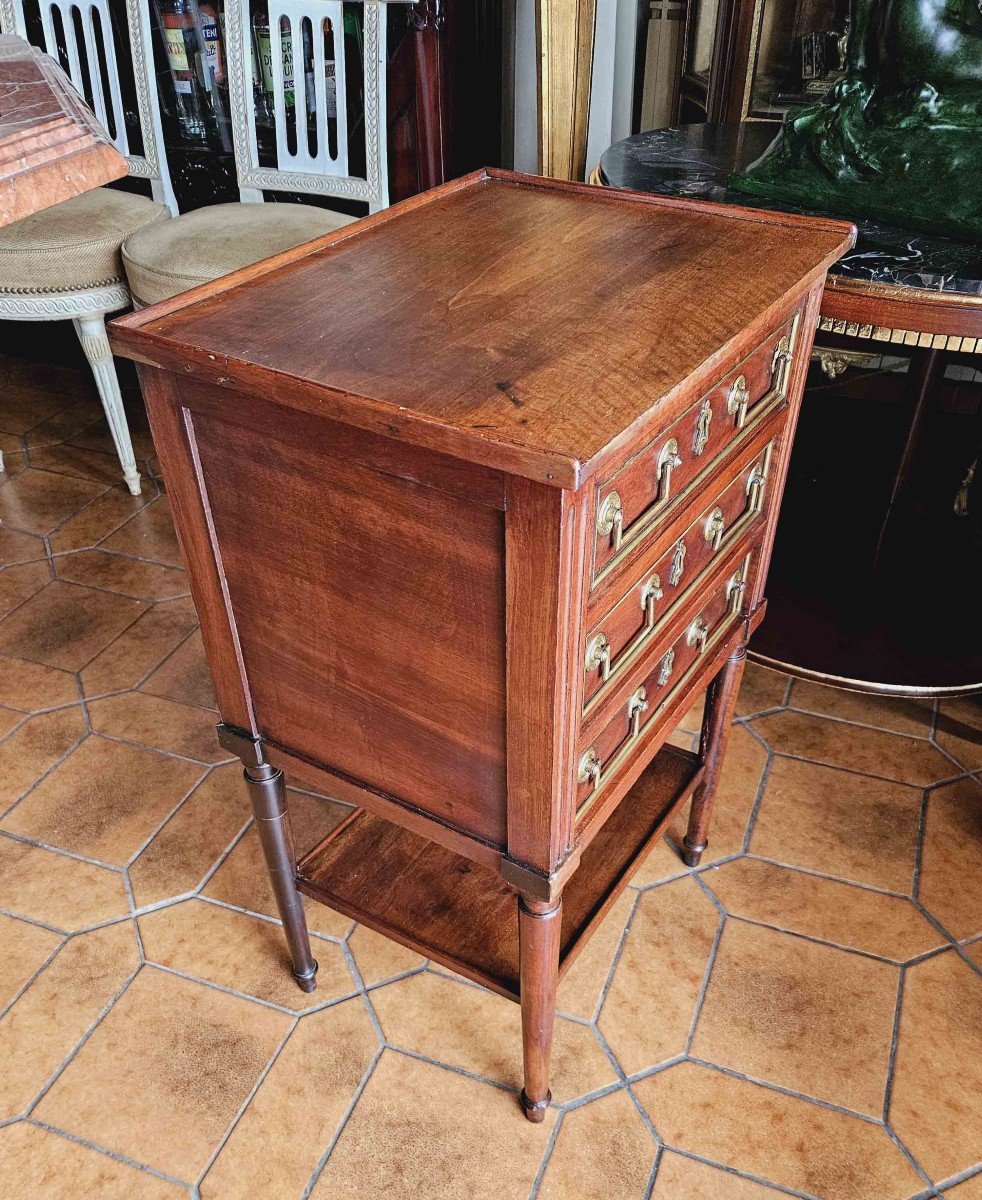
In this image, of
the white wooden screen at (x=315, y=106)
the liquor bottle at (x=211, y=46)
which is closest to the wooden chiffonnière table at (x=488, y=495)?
the white wooden screen at (x=315, y=106)

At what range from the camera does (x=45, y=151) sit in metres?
1.17

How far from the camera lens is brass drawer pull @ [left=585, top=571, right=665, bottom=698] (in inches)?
40.6

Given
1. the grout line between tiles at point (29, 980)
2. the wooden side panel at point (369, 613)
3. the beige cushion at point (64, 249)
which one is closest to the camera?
the wooden side panel at point (369, 613)

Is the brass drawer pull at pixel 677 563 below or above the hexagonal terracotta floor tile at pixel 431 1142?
above

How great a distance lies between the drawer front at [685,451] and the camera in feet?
3.16

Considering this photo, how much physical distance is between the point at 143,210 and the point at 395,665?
208 cm

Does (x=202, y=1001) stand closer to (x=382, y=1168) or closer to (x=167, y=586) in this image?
(x=382, y=1168)

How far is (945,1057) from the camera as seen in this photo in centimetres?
156

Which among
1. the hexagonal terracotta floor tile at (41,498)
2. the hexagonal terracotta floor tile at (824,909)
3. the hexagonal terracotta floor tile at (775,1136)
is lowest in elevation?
the hexagonal terracotta floor tile at (775,1136)

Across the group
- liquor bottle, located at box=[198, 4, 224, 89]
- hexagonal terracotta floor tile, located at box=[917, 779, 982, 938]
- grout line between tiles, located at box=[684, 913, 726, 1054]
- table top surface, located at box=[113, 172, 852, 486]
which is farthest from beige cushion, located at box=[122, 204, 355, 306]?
hexagonal terracotta floor tile, located at box=[917, 779, 982, 938]

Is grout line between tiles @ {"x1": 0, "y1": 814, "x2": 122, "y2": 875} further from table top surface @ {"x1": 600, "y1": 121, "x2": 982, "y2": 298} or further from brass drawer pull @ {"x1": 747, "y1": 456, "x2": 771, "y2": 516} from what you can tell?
table top surface @ {"x1": 600, "y1": 121, "x2": 982, "y2": 298}

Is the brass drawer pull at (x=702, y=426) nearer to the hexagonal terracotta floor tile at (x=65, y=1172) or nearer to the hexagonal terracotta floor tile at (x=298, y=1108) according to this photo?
the hexagonal terracotta floor tile at (x=298, y=1108)

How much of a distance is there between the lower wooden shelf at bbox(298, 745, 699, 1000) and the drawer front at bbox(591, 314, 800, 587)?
24.3 inches

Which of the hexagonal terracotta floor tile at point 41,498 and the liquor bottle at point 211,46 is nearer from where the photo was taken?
the hexagonal terracotta floor tile at point 41,498
